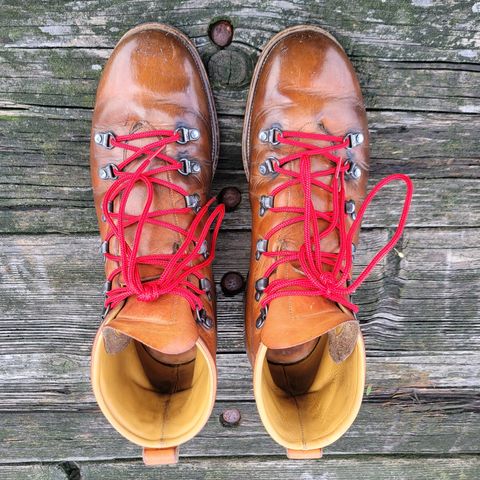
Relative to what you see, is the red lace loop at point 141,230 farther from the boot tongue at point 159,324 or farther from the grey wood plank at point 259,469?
the grey wood plank at point 259,469

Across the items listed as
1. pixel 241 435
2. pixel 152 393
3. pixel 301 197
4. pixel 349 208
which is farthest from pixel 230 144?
pixel 241 435

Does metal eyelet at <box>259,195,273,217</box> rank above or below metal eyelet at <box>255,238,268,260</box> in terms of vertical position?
above

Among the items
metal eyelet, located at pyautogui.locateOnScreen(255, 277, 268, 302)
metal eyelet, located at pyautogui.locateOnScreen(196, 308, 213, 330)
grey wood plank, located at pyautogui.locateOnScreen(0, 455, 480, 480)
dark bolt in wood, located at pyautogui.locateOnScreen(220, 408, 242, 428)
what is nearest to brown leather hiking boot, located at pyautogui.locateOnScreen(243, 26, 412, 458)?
metal eyelet, located at pyautogui.locateOnScreen(255, 277, 268, 302)

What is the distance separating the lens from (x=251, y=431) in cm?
143

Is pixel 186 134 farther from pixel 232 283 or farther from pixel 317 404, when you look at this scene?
pixel 317 404

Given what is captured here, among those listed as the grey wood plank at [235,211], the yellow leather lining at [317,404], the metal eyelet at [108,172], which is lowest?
the yellow leather lining at [317,404]

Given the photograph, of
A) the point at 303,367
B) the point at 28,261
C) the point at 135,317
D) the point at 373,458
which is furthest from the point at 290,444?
the point at 28,261

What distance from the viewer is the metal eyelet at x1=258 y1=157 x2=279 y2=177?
42.5 inches

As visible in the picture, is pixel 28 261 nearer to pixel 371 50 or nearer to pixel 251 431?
pixel 251 431

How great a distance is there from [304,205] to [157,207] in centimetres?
34

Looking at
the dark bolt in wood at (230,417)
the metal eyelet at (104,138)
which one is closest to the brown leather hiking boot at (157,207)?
the metal eyelet at (104,138)

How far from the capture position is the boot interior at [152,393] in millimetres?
928

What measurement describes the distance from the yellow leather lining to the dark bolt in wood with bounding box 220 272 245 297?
272 mm

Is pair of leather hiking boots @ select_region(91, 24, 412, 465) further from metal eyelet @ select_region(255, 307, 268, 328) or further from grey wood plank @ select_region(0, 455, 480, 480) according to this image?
grey wood plank @ select_region(0, 455, 480, 480)
